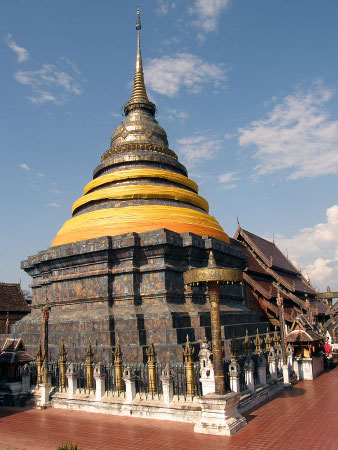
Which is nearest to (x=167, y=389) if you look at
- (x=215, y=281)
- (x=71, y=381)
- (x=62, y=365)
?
(x=215, y=281)

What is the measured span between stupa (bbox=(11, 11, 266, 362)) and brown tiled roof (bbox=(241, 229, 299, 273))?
483 inches

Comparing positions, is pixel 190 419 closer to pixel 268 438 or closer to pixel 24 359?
pixel 268 438

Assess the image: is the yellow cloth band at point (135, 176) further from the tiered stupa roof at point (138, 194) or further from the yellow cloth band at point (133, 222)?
the yellow cloth band at point (133, 222)

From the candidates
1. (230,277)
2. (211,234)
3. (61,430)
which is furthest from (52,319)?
(230,277)

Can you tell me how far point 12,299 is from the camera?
32.9m

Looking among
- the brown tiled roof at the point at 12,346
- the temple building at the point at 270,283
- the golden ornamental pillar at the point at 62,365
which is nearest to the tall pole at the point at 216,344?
the golden ornamental pillar at the point at 62,365

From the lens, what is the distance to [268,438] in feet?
29.8

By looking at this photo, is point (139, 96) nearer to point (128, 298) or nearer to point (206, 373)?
point (128, 298)

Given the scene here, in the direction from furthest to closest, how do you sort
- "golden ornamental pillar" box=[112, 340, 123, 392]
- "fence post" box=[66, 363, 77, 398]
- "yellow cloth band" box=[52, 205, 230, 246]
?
"yellow cloth band" box=[52, 205, 230, 246]
"fence post" box=[66, 363, 77, 398]
"golden ornamental pillar" box=[112, 340, 123, 392]

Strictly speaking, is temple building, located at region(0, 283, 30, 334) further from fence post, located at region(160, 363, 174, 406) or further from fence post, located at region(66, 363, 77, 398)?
fence post, located at region(160, 363, 174, 406)

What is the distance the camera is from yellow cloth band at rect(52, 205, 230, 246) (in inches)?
696

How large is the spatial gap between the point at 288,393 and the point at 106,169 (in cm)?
1474

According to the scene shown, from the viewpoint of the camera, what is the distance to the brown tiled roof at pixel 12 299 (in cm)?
3188

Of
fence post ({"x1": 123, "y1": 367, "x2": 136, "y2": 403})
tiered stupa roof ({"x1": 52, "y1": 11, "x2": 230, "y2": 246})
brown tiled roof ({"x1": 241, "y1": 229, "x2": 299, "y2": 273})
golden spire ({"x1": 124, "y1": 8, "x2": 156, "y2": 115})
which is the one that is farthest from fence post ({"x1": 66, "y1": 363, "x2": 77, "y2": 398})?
brown tiled roof ({"x1": 241, "y1": 229, "x2": 299, "y2": 273})
